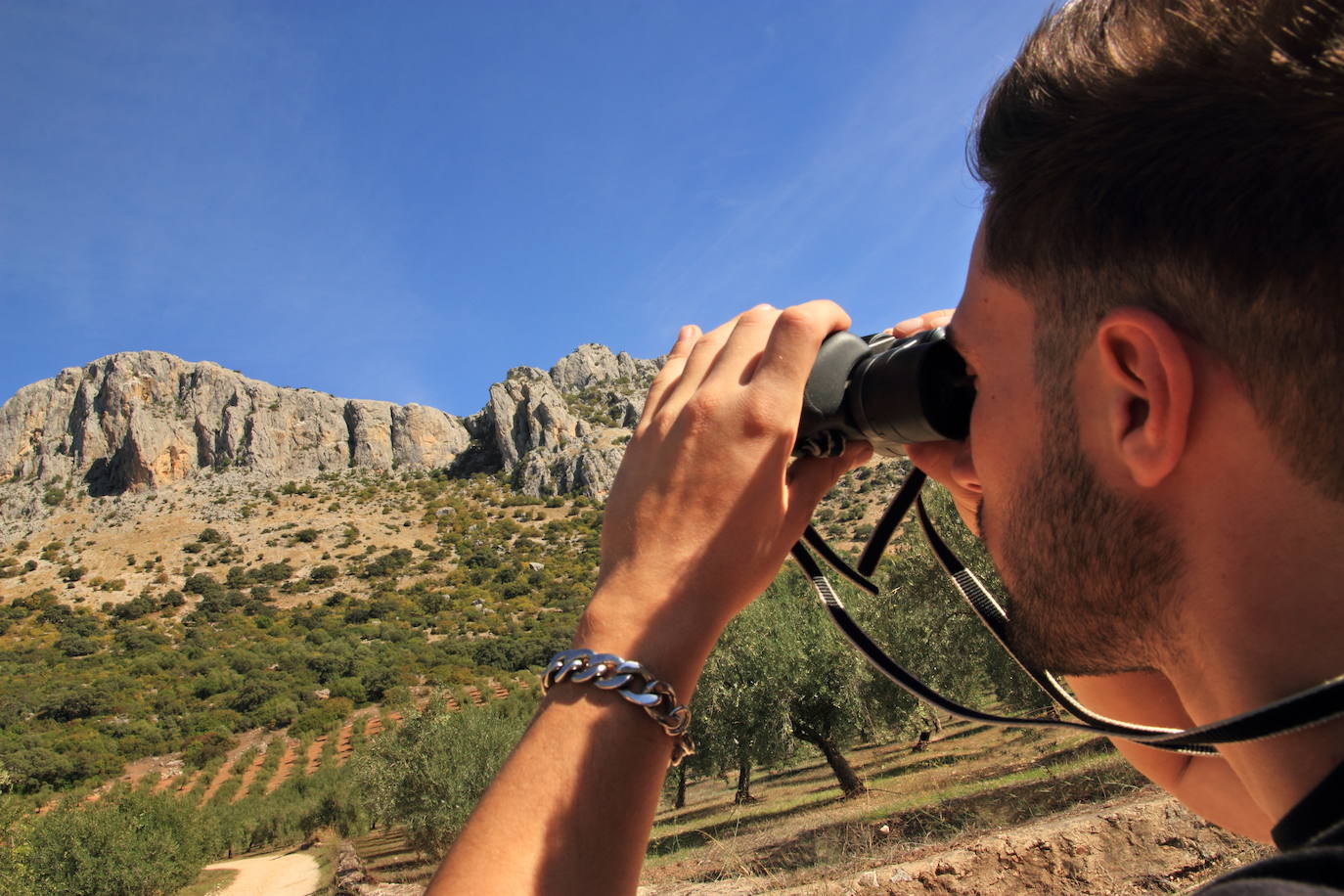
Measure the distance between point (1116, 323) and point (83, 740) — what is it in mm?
47507

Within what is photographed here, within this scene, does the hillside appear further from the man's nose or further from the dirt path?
the man's nose

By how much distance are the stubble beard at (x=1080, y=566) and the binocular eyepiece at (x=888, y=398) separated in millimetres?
256

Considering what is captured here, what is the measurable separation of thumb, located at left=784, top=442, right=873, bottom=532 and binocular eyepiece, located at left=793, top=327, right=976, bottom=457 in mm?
17

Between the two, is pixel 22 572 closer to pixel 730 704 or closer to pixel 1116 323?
pixel 730 704

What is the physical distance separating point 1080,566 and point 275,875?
105ft

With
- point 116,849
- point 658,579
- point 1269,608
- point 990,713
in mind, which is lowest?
point 116,849

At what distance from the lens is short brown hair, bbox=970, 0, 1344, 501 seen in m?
0.61

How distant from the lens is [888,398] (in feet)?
3.60

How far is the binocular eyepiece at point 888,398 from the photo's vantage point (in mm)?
1093

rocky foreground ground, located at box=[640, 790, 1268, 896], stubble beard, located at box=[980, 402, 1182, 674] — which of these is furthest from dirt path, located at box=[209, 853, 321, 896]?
stubble beard, located at box=[980, 402, 1182, 674]

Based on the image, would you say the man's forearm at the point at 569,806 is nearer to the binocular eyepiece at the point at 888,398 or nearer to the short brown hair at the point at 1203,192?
the binocular eyepiece at the point at 888,398

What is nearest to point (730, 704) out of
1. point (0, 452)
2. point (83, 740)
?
point (83, 740)

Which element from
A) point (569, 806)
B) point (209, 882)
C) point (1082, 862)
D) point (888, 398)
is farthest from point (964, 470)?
point (209, 882)

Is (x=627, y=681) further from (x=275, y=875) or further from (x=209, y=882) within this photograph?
(x=209, y=882)
